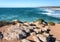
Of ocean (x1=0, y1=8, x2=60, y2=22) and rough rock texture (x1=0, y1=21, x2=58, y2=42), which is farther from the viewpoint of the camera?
ocean (x1=0, y1=8, x2=60, y2=22)

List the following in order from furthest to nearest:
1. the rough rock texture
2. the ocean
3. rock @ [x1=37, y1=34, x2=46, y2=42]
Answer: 1. the ocean
2. the rough rock texture
3. rock @ [x1=37, y1=34, x2=46, y2=42]

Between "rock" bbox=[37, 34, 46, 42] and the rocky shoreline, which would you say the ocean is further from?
"rock" bbox=[37, 34, 46, 42]

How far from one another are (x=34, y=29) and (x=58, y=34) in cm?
186

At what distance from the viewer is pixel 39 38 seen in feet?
51.3

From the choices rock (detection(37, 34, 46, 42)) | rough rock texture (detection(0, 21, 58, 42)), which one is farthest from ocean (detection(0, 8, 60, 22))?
rock (detection(37, 34, 46, 42))

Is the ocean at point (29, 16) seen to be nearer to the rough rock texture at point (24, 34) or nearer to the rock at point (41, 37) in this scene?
the rough rock texture at point (24, 34)

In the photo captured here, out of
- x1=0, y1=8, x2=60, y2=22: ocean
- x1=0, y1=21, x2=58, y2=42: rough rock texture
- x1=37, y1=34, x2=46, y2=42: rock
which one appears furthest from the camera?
x1=0, y1=8, x2=60, y2=22: ocean

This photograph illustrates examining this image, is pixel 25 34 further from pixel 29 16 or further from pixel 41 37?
pixel 29 16

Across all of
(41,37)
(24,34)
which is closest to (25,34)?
(24,34)

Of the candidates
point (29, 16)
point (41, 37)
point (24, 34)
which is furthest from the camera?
point (29, 16)

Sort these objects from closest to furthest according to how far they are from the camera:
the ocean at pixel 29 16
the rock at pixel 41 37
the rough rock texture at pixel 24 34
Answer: the rock at pixel 41 37 < the rough rock texture at pixel 24 34 < the ocean at pixel 29 16

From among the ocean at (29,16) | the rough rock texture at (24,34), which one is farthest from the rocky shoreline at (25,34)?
the ocean at (29,16)

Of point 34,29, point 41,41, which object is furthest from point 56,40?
point 34,29

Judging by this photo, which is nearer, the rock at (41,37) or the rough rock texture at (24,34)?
the rock at (41,37)
